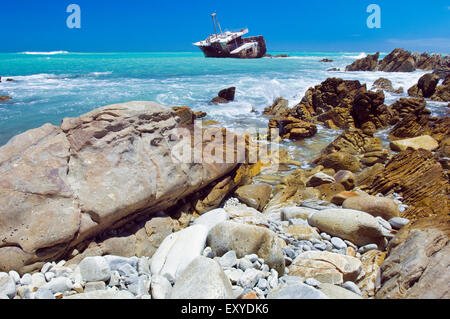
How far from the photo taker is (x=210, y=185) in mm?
4176

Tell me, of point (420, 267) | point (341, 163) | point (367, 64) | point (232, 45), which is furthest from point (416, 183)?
point (232, 45)

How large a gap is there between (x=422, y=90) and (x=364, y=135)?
11.8m

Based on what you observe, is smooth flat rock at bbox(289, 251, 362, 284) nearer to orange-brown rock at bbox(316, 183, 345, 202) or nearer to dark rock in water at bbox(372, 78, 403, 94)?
orange-brown rock at bbox(316, 183, 345, 202)

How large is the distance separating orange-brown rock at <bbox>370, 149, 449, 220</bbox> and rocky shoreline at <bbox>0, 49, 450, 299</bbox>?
3cm

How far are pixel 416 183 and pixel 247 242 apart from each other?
3.50 m

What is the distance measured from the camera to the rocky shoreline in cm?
213

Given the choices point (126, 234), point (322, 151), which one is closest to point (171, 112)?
point (126, 234)

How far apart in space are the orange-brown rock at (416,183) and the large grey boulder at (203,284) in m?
2.97

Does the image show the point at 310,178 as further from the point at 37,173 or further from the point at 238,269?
the point at 37,173

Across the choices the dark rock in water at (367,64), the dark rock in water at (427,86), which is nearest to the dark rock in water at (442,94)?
the dark rock in water at (427,86)

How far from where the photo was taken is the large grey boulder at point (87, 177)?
2453 millimetres

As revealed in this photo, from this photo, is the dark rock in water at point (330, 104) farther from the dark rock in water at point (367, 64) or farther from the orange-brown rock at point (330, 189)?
the dark rock in water at point (367, 64)
